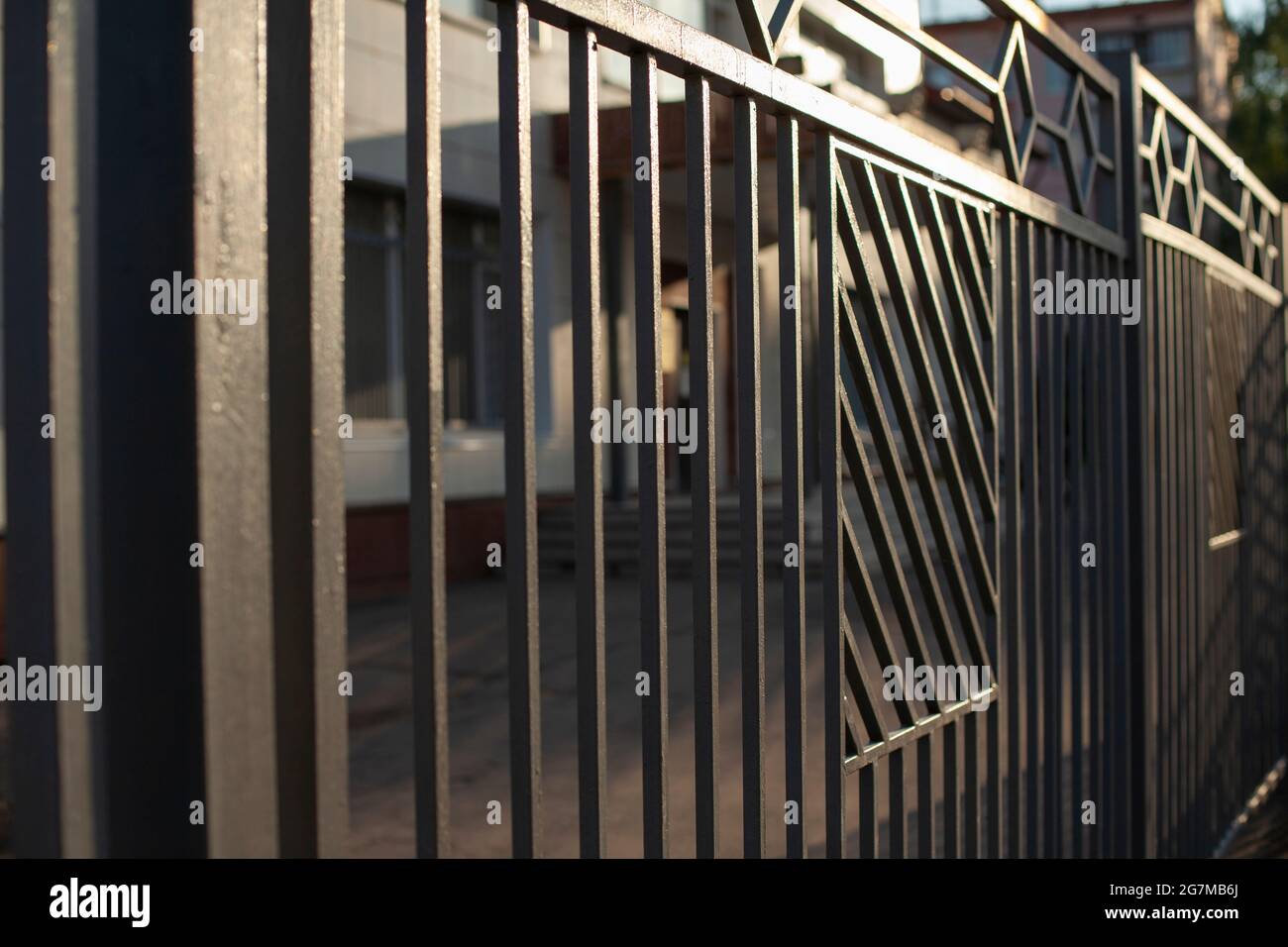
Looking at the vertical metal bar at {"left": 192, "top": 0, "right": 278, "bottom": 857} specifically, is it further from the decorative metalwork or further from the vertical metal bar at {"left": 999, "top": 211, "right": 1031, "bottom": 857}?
the decorative metalwork


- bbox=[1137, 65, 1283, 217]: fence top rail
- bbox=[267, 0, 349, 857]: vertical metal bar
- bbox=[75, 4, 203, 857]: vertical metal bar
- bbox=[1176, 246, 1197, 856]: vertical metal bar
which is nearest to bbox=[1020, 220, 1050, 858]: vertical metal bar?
bbox=[1137, 65, 1283, 217]: fence top rail

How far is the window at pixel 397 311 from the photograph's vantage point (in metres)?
12.3

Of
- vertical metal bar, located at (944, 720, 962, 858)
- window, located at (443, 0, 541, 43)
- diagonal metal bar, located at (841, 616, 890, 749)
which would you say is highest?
window, located at (443, 0, 541, 43)

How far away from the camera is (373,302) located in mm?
12461

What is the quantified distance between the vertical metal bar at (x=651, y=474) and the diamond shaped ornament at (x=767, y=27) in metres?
0.41

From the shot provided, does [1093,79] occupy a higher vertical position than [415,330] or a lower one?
higher

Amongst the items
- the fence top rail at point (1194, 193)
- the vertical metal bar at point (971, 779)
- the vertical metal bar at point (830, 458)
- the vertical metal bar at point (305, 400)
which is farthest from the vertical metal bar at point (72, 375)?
the fence top rail at point (1194, 193)

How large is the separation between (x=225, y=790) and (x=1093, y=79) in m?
3.53

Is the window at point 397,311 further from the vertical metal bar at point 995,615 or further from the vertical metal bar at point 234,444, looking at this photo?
the vertical metal bar at point 234,444

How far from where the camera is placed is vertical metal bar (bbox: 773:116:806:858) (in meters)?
2.36

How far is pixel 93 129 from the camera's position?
1.26 meters

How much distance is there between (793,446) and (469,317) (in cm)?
1147
